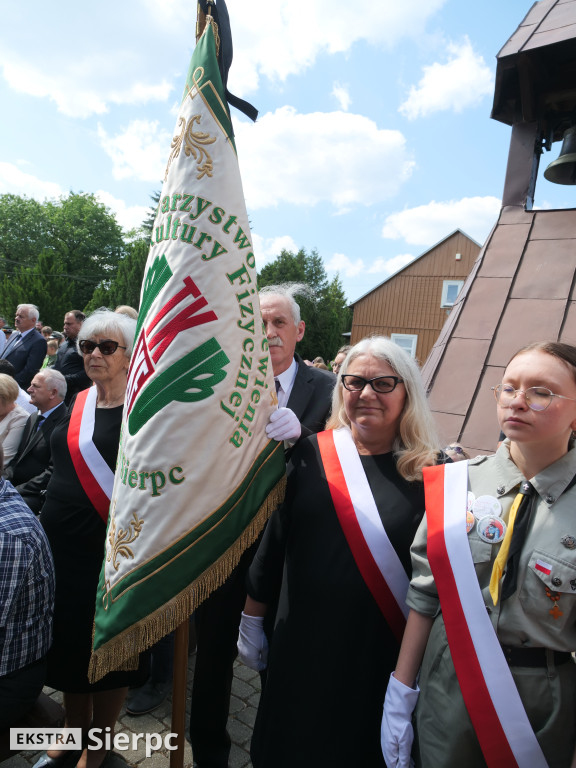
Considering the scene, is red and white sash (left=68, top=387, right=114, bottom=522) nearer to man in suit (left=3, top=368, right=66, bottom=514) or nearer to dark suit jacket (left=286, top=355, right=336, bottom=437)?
dark suit jacket (left=286, top=355, right=336, bottom=437)

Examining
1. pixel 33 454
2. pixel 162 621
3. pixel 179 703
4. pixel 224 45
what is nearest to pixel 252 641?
pixel 179 703

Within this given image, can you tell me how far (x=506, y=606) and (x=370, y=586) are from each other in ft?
1.54

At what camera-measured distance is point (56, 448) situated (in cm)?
262

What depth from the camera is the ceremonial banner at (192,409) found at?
70.3 inches

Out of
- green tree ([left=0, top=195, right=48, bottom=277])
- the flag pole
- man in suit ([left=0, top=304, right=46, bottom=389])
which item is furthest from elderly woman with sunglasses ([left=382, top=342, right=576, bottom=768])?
green tree ([left=0, top=195, right=48, bottom=277])

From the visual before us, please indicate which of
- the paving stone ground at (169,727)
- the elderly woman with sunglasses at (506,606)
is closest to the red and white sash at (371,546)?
the elderly woman with sunglasses at (506,606)

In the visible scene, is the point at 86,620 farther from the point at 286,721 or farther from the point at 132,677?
the point at 286,721

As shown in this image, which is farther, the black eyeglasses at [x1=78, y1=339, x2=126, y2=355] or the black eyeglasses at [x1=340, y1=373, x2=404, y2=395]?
the black eyeglasses at [x1=78, y1=339, x2=126, y2=355]

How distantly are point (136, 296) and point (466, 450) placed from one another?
87.2ft

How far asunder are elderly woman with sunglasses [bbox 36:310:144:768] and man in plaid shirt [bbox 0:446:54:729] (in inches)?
4.4

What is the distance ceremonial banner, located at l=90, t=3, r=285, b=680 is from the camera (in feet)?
5.86

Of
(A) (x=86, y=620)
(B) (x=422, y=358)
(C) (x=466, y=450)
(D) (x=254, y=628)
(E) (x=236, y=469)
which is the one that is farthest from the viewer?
(B) (x=422, y=358)

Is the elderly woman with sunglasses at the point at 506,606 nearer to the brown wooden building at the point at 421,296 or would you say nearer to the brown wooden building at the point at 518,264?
the brown wooden building at the point at 518,264

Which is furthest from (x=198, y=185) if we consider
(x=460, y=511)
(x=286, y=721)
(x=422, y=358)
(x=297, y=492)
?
(x=422, y=358)
